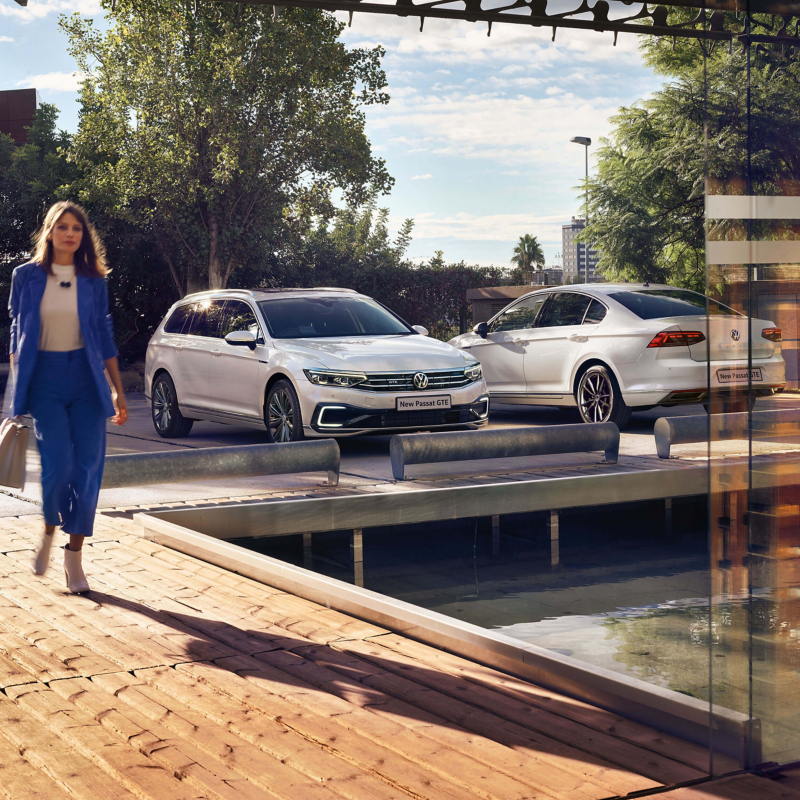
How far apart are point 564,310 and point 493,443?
4832 mm

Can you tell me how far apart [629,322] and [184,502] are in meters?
6.03

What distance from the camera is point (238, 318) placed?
40.2 ft

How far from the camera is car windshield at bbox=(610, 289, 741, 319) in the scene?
12195 mm

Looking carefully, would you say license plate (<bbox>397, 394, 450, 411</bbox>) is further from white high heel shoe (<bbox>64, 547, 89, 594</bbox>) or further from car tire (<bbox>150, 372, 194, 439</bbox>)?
white high heel shoe (<bbox>64, 547, 89, 594</bbox>)

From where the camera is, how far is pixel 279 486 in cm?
891

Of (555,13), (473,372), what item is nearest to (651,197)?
(473,372)

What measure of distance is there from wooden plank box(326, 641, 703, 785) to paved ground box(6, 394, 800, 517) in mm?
4384

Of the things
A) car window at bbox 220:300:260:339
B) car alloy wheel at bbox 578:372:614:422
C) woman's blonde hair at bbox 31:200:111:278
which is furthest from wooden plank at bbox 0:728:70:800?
car alloy wheel at bbox 578:372:614:422

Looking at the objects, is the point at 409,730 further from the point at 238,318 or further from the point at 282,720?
the point at 238,318

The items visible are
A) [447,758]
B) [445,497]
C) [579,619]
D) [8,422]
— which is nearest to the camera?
[447,758]

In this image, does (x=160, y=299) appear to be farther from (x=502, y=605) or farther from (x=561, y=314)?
(x=502, y=605)

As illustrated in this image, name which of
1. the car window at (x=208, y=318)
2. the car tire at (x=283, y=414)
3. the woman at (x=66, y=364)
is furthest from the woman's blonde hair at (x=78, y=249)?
the car window at (x=208, y=318)

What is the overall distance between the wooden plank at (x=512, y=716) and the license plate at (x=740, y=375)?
1126 mm

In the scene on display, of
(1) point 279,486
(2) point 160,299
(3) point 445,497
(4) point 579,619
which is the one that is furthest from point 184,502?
(2) point 160,299
